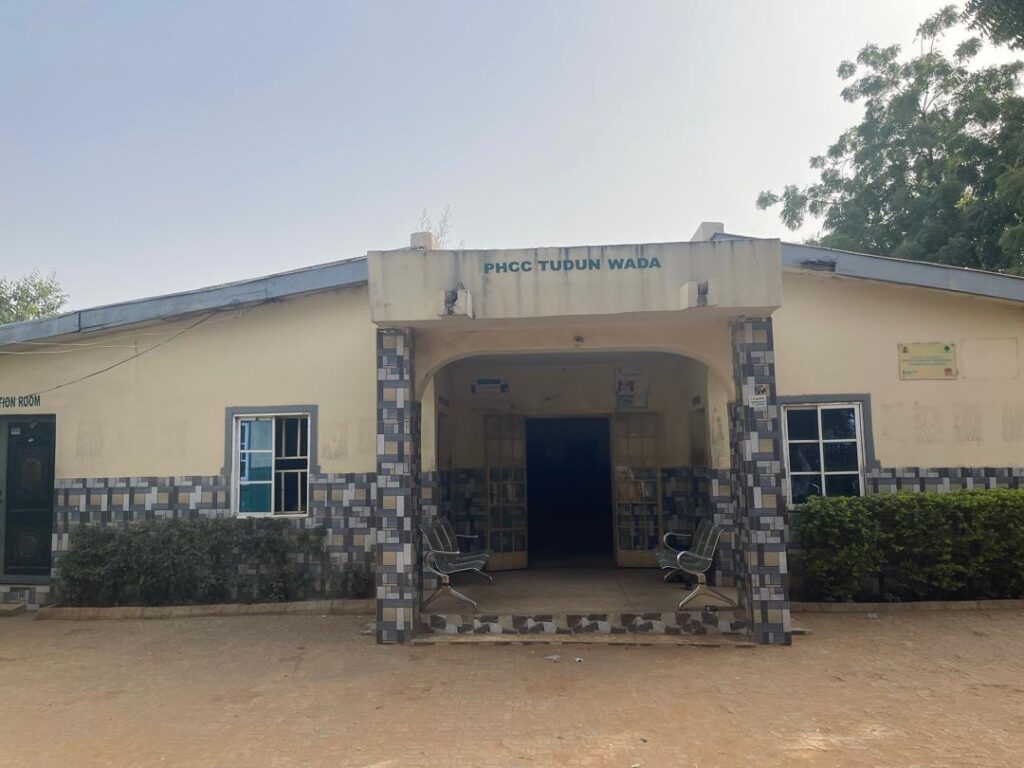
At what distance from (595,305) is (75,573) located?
622 cm

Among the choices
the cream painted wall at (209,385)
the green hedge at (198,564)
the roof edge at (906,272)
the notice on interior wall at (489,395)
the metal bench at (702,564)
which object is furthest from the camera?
the notice on interior wall at (489,395)

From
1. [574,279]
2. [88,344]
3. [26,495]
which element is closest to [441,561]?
[574,279]

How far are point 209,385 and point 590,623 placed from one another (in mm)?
4923

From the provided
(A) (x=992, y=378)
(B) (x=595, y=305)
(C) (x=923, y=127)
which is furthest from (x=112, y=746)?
(C) (x=923, y=127)

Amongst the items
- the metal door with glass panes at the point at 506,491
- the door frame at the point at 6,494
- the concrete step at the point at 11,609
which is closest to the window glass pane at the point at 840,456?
the metal door with glass panes at the point at 506,491

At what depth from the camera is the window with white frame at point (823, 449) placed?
773 cm

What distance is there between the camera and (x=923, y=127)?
14.2 meters

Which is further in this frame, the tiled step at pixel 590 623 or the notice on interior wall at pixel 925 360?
the notice on interior wall at pixel 925 360

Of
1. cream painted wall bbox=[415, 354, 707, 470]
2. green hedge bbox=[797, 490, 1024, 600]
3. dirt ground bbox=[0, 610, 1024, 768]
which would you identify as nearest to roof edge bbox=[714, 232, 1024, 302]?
green hedge bbox=[797, 490, 1024, 600]

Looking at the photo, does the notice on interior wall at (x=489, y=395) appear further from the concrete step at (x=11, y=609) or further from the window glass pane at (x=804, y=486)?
the concrete step at (x=11, y=609)

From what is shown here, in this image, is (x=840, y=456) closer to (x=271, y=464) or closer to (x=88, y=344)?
(x=271, y=464)

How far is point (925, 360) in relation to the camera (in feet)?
25.4

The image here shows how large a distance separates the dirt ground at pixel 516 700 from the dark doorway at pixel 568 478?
695 cm

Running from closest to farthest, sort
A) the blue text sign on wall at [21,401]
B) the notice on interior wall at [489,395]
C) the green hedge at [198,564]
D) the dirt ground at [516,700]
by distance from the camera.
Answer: the dirt ground at [516,700]
the green hedge at [198,564]
the blue text sign on wall at [21,401]
the notice on interior wall at [489,395]
